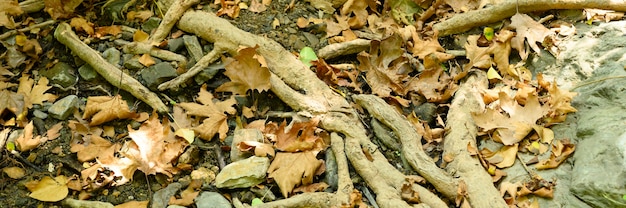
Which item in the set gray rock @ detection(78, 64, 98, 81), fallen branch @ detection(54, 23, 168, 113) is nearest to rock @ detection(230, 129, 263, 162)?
fallen branch @ detection(54, 23, 168, 113)

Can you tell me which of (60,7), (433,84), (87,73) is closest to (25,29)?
(60,7)

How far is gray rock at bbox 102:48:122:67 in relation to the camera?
3.76 m

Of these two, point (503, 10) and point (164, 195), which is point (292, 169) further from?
point (503, 10)

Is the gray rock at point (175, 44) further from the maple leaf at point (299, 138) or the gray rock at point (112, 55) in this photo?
the maple leaf at point (299, 138)

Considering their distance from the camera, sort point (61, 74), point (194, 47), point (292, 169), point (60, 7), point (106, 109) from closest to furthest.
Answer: point (292, 169) < point (106, 109) < point (61, 74) < point (194, 47) < point (60, 7)

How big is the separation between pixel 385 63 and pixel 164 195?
1826mm

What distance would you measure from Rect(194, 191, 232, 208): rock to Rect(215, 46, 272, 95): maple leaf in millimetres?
819

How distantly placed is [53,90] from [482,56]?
10.2 ft

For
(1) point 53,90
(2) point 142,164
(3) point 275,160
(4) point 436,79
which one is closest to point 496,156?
(4) point 436,79

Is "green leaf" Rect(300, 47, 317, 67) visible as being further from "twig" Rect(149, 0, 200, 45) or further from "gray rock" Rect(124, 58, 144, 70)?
"gray rock" Rect(124, 58, 144, 70)

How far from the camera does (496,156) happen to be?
10.5 feet

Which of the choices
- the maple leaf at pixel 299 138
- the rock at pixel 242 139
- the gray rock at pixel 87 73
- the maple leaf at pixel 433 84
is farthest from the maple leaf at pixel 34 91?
the maple leaf at pixel 433 84

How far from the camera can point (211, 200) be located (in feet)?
9.66

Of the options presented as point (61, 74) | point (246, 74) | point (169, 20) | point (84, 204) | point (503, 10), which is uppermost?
point (503, 10)
